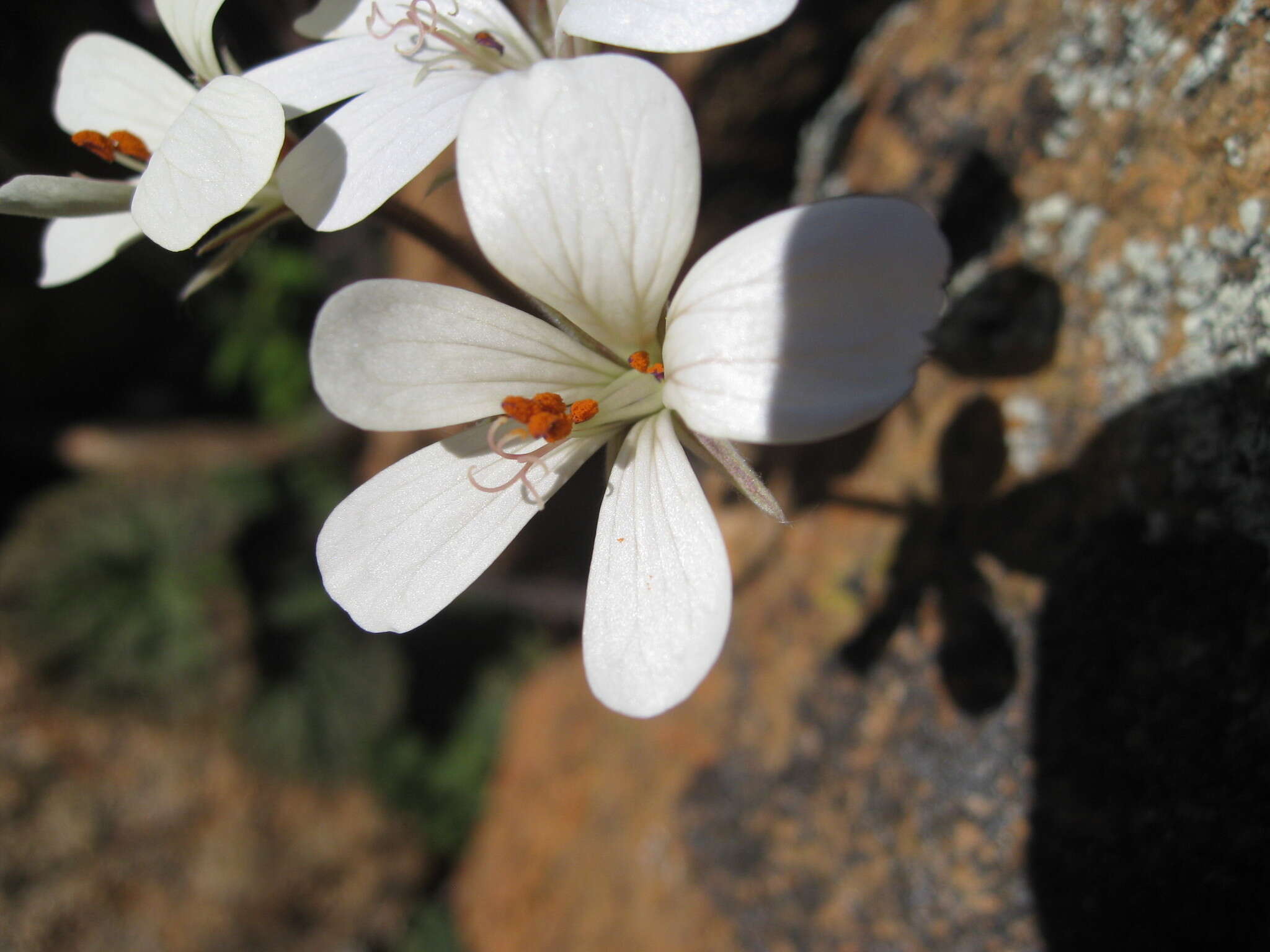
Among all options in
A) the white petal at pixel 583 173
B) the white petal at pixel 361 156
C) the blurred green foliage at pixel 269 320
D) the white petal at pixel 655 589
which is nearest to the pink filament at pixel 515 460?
the white petal at pixel 655 589

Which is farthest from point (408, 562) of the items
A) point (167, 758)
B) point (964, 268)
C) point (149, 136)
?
point (167, 758)

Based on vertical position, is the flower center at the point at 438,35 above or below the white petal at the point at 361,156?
above

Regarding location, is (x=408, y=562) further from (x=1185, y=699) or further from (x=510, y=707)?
(x=510, y=707)

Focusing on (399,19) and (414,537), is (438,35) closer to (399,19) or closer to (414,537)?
(399,19)

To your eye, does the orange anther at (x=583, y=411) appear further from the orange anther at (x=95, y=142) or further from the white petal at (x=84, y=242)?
the orange anther at (x=95, y=142)

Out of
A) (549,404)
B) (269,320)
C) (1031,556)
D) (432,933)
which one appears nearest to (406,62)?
→ (549,404)

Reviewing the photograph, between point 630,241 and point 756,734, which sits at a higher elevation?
point 630,241

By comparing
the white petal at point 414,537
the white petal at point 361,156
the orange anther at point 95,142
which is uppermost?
the orange anther at point 95,142
